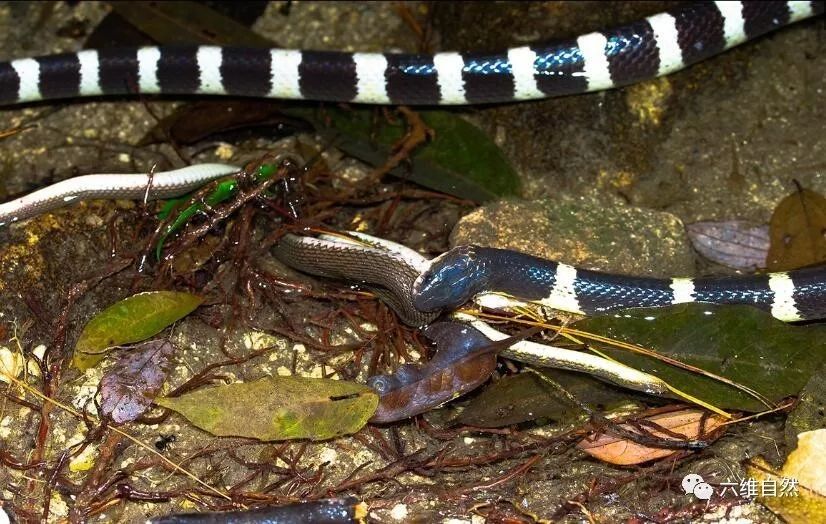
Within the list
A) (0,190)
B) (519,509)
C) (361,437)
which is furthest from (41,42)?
(519,509)

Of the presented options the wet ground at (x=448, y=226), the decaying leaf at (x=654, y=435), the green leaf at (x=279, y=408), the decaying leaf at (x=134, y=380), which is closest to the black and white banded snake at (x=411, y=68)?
the wet ground at (x=448, y=226)

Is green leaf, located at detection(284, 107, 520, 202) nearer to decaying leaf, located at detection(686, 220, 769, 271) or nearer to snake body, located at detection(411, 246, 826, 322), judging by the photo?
snake body, located at detection(411, 246, 826, 322)

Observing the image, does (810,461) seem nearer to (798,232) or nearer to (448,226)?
(798,232)

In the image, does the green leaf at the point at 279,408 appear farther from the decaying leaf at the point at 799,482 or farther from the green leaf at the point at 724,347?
the decaying leaf at the point at 799,482

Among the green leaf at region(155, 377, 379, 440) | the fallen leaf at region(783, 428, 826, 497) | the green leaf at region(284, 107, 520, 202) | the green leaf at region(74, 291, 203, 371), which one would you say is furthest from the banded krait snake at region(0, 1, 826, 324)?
the fallen leaf at region(783, 428, 826, 497)

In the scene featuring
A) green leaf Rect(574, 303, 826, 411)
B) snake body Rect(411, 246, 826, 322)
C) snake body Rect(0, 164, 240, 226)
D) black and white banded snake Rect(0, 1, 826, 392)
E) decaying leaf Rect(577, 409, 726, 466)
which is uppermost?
black and white banded snake Rect(0, 1, 826, 392)

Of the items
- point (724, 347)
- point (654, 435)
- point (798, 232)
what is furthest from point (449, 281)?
point (798, 232)

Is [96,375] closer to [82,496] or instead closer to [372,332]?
[82,496]
